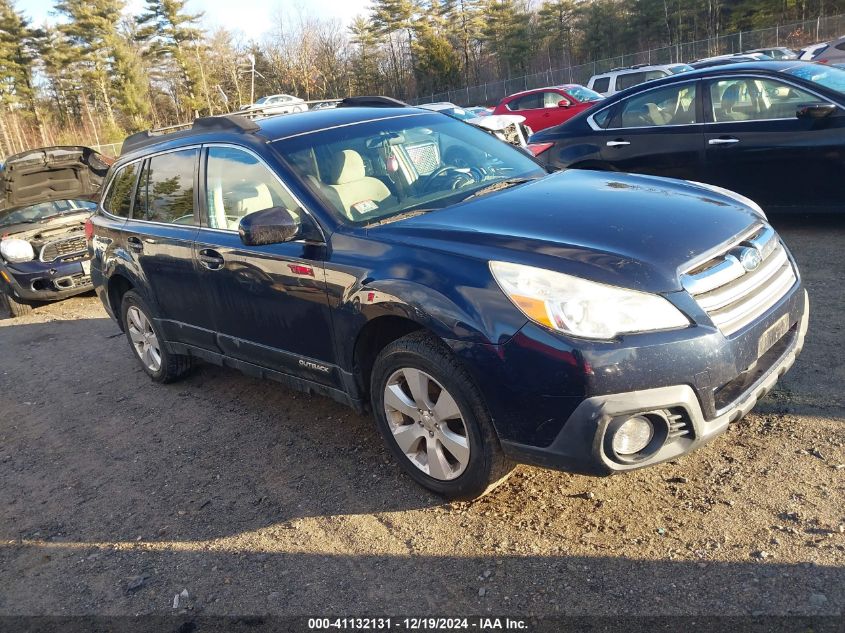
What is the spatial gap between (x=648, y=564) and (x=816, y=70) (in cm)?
577

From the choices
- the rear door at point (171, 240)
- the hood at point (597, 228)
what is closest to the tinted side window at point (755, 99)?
the hood at point (597, 228)

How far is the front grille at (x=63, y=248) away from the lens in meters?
8.44

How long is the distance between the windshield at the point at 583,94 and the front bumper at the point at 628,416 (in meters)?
16.0

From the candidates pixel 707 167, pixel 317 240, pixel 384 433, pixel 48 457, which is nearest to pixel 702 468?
pixel 384 433

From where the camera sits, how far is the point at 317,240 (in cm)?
338

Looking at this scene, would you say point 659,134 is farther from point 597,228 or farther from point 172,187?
point 172,187

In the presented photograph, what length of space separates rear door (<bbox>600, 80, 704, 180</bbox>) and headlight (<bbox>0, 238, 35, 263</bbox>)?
6931 mm

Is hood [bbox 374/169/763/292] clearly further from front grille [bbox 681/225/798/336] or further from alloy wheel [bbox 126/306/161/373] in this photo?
alloy wheel [bbox 126/306/161/373]

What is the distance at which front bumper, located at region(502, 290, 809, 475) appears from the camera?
8.29ft

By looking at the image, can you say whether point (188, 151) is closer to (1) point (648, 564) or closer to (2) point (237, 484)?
(2) point (237, 484)

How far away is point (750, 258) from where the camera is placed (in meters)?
2.93

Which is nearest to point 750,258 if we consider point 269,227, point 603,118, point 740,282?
point 740,282

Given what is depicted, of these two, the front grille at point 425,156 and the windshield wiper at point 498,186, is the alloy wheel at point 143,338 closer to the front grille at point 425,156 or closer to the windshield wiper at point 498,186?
the front grille at point 425,156

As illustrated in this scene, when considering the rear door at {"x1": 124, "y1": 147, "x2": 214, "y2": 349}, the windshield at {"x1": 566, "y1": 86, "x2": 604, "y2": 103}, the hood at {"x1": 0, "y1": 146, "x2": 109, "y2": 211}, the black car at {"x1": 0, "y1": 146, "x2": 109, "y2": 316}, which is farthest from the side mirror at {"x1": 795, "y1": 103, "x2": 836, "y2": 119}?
the windshield at {"x1": 566, "y1": 86, "x2": 604, "y2": 103}
